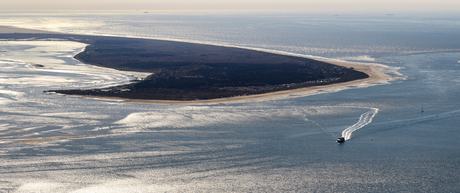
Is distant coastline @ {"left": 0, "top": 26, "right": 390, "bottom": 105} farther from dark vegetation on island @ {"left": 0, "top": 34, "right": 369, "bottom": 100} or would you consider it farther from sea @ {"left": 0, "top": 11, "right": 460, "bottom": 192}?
sea @ {"left": 0, "top": 11, "right": 460, "bottom": 192}

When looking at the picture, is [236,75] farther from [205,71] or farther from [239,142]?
[239,142]

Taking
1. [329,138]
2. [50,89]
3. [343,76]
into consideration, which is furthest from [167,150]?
[343,76]

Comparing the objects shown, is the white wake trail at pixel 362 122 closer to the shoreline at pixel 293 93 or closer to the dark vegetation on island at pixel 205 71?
the shoreline at pixel 293 93

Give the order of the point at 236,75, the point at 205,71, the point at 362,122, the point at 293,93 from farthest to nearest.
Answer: the point at 205,71, the point at 236,75, the point at 293,93, the point at 362,122

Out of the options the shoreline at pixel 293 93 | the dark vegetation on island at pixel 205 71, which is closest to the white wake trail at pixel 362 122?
the shoreline at pixel 293 93

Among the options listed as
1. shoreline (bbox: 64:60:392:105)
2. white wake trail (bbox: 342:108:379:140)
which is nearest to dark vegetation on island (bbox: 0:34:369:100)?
shoreline (bbox: 64:60:392:105)

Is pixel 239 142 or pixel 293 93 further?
pixel 293 93

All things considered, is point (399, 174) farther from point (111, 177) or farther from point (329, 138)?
point (111, 177)

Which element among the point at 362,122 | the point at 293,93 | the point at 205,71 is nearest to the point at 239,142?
the point at 362,122
